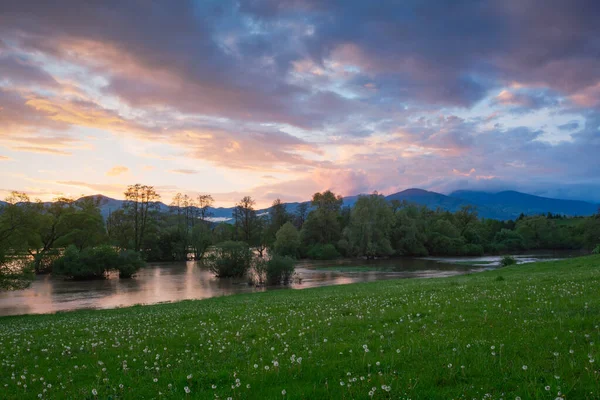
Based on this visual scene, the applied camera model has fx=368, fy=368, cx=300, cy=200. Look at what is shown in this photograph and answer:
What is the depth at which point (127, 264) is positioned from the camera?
6662 centimetres

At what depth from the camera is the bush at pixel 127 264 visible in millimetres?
66375

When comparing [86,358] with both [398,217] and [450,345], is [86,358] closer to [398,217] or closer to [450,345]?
[450,345]

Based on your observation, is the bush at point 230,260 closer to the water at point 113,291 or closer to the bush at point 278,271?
the water at point 113,291

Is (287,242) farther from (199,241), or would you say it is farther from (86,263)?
(86,263)

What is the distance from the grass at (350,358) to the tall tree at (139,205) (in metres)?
95.5

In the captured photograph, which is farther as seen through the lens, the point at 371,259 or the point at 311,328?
the point at 371,259

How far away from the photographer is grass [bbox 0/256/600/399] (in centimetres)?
559

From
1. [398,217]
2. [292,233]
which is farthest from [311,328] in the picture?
[398,217]

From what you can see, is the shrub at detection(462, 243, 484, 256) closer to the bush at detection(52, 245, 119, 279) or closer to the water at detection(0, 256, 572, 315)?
the water at detection(0, 256, 572, 315)

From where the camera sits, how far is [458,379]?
228 inches

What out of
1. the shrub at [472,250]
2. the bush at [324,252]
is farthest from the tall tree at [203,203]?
the shrub at [472,250]

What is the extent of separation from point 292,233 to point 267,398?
4158 inches

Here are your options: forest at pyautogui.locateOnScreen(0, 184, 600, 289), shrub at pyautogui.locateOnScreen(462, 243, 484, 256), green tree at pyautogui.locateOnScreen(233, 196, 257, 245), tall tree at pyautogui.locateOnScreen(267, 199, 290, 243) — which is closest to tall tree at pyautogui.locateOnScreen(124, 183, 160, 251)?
forest at pyautogui.locateOnScreen(0, 184, 600, 289)

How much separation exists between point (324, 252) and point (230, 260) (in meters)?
46.4
